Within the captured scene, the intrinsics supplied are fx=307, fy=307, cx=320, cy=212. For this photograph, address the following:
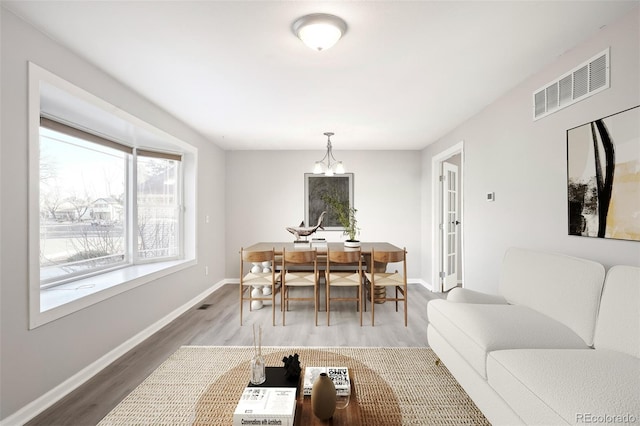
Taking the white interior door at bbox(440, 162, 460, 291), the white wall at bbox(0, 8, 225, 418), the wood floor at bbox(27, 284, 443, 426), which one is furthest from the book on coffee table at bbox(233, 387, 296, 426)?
the white interior door at bbox(440, 162, 460, 291)

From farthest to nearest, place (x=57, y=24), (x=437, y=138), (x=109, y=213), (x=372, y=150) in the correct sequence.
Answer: (x=372, y=150), (x=437, y=138), (x=109, y=213), (x=57, y=24)

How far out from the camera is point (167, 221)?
404 cm

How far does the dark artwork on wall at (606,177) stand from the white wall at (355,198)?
10.9ft

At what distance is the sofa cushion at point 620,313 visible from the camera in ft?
5.12

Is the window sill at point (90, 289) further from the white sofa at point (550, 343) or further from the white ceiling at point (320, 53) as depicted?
the white sofa at point (550, 343)

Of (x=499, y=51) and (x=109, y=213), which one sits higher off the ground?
(x=499, y=51)

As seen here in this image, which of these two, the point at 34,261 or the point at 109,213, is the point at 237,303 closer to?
the point at 109,213

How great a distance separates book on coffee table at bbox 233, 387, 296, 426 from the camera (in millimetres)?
1271

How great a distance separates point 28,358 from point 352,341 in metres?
2.39

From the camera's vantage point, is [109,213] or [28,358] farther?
[109,213]

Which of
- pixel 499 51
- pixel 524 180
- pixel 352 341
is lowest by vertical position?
pixel 352 341

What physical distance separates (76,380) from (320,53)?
2928 mm

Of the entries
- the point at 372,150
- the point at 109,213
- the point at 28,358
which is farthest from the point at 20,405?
the point at 372,150

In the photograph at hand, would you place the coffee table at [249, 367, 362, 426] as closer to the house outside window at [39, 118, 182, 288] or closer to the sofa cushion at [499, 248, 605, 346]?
the sofa cushion at [499, 248, 605, 346]
